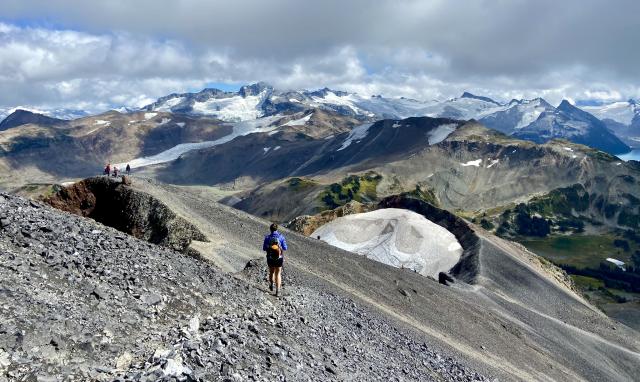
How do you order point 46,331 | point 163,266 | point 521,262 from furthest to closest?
1. point 521,262
2. point 163,266
3. point 46,331

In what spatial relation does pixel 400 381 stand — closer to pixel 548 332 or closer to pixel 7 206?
pixel 7 206

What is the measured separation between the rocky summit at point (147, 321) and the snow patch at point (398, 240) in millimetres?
66376

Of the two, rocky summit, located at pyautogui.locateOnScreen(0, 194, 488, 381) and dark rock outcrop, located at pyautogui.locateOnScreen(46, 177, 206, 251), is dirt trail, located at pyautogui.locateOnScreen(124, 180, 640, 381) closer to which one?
dark rock outcrop, located at pyautogui.locateOnScreen(46, 177, 206, 251)

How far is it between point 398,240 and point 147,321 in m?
82.9

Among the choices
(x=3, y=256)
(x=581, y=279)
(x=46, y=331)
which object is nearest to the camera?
(x=46, y=331)

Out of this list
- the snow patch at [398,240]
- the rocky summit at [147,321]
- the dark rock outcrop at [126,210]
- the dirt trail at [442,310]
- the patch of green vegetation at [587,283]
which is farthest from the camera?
the patch of green vegetation at [587,283]

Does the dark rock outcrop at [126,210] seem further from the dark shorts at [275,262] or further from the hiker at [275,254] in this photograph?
the dark shorts at [275,262]

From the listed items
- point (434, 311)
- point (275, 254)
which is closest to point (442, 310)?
point (434, 311)

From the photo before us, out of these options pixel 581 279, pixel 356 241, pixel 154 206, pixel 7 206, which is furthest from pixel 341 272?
pixel 581 279

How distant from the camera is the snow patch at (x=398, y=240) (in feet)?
314

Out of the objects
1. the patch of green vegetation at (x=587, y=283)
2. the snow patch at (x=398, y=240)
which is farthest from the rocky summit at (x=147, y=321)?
the patch of green vegetation at (x=587, y=283)

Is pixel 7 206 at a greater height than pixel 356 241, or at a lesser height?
greater

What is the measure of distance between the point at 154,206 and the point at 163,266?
23.1 m

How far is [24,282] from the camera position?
18.1 metres
